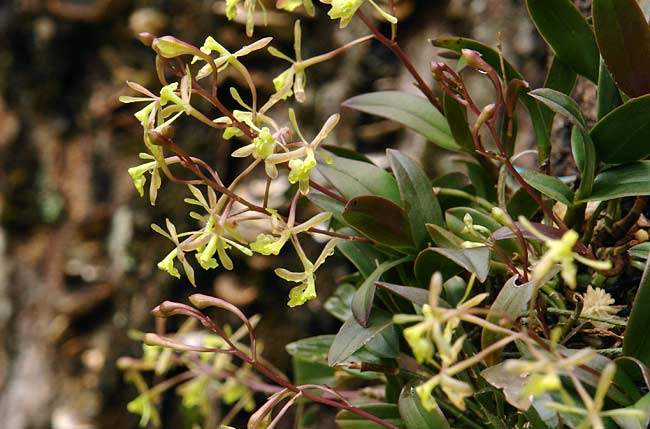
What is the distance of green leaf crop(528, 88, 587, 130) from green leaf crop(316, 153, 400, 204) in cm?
15

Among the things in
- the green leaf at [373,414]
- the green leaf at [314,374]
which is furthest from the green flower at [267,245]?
the green leaf at [314,374]

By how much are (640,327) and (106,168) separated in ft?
4.40

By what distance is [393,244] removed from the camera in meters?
0.52

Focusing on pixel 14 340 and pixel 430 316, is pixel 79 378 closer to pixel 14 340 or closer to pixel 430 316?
pixel 14 340

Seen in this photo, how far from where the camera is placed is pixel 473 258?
424 mm

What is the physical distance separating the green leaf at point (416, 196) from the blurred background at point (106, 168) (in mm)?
664

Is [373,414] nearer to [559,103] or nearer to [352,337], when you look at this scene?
[352,337]

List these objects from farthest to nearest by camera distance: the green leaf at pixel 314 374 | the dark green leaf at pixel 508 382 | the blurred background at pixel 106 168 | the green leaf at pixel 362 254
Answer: the blurred background at pixel 106 168
the green leaf at pixel 314 374
the green leaf at pixel 362 254
the dark green leaf at pixel 508 382

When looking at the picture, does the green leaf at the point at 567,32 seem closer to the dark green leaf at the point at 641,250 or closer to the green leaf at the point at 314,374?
the dark green leaf at the point at 641,250

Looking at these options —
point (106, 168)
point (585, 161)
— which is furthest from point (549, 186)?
point (106, 168)

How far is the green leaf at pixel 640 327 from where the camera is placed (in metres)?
0.41

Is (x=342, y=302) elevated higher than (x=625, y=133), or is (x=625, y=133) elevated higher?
(x=625, y=133)

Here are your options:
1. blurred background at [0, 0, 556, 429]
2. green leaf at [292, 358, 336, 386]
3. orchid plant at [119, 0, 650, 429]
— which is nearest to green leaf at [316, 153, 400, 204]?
orchid plant at [119, 0, 650, 429]

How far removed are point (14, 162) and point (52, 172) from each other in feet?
0.31
